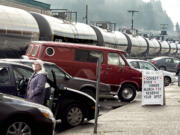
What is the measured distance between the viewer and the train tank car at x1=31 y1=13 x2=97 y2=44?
74.1 ft

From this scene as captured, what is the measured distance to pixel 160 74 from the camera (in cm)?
1449

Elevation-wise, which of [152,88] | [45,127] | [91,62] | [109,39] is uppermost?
[109,39]

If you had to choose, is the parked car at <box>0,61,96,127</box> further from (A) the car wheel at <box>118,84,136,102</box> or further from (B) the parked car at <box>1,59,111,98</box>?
(A) the car wheel at <box>118,84,136,102</box>

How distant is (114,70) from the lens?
16.5 metres

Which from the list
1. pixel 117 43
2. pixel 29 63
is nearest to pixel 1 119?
pixel 29 63

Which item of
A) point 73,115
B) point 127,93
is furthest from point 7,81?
point 127,93

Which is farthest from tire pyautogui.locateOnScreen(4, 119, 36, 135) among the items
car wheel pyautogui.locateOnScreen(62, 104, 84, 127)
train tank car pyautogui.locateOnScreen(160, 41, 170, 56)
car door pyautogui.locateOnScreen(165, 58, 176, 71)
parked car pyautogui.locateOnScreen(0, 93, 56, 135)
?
train tank car pyautogui.locateOnScreen(160, 41, 170, 56)

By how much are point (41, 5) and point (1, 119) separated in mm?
65480

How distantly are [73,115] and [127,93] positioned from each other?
683 centimetres

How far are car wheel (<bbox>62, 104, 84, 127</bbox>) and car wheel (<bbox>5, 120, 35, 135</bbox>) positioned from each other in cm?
261

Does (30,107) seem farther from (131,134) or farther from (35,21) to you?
(35,21)

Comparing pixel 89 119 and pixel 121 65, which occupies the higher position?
pixel 121 65

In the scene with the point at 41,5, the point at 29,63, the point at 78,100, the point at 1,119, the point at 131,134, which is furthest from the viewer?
the point at 41,5

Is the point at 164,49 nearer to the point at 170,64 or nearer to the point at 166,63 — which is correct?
the point at 170,64
